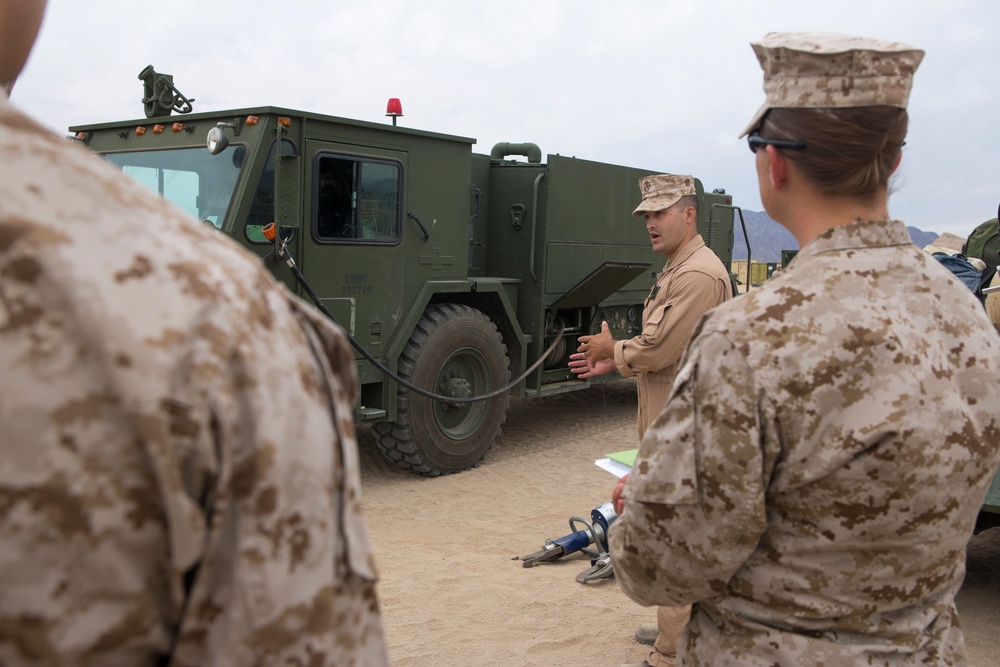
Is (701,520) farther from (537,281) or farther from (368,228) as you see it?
(537,281)

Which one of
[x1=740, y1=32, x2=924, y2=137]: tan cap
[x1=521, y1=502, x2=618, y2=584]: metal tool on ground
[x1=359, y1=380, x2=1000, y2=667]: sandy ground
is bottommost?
[x1=359, y1=380, x2=1000, y2=667]: sandy ground

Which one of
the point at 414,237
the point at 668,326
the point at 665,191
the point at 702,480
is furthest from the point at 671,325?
the point at 414,237

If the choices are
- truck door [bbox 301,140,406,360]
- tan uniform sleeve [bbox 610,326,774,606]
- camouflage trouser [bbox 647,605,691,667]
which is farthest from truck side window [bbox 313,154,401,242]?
tan uniform sleeve [bbox 610,326,774,606]

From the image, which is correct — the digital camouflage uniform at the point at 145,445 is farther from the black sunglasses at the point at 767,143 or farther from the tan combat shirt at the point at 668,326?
the tan combat shirt at the point at 668,326

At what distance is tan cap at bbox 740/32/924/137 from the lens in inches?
59.2

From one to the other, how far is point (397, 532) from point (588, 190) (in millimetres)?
3880

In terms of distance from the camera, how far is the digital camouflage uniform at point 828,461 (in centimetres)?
145

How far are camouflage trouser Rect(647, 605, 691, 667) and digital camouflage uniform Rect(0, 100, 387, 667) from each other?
2.78m

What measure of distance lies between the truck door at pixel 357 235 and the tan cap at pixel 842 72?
15.3 ft

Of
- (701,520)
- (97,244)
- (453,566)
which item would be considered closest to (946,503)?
(701,520)

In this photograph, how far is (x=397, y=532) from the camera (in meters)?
5.58

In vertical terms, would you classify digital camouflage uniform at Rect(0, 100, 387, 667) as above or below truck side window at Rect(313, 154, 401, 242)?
below

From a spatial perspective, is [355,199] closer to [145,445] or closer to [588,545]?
[588,545]

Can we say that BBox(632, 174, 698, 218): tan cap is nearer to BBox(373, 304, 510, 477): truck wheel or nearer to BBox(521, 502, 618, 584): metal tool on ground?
BBox(521, 502, 618, 584): metal tool on ground
